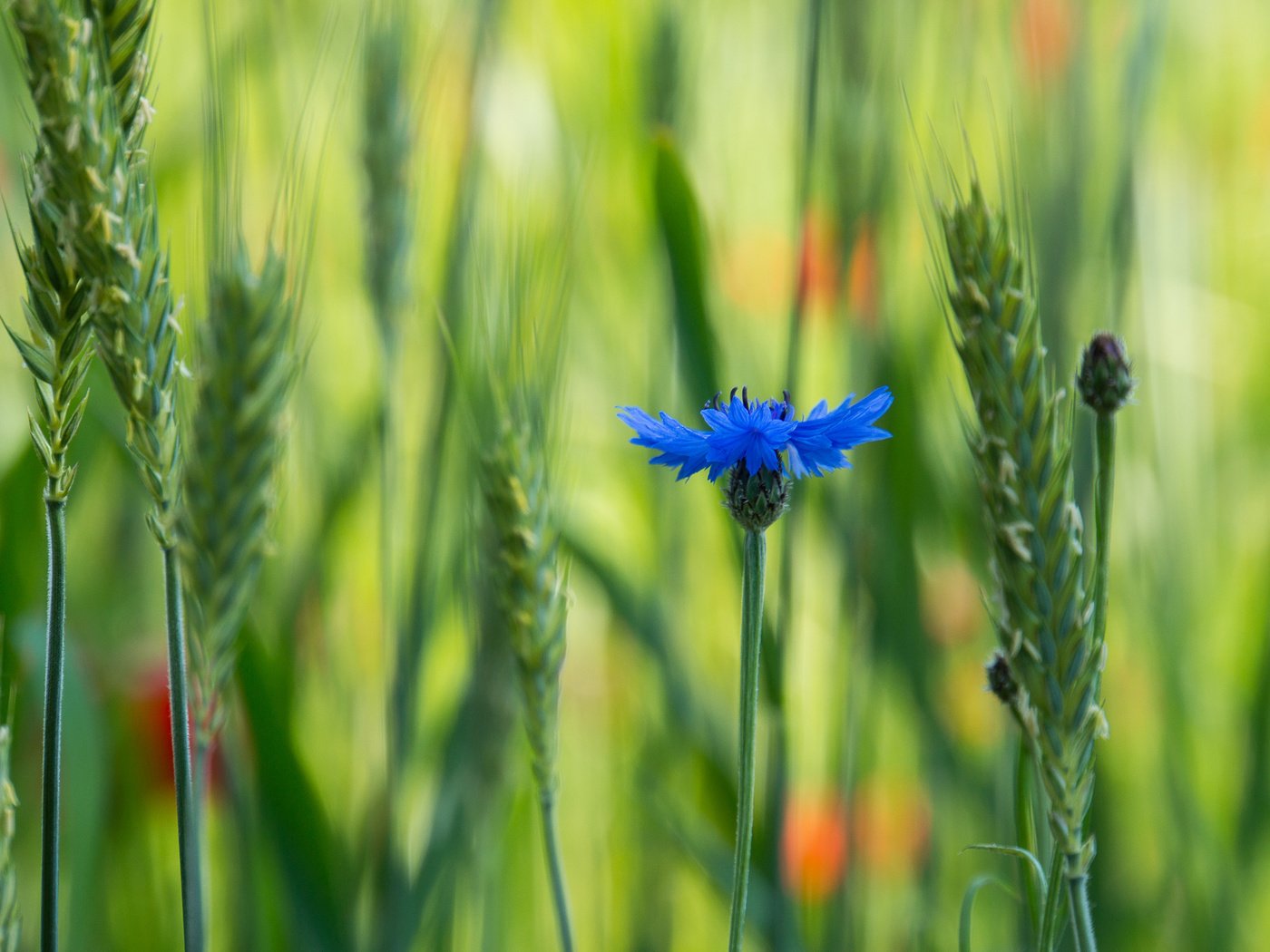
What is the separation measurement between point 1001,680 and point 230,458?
0.30m

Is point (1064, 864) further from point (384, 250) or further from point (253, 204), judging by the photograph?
point (253, 204)

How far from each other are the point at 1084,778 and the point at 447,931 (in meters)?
0.48

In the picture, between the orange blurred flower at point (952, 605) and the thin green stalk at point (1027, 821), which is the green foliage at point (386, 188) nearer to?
the thin green stalk at point (1027, 821)

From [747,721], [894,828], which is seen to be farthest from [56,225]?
[894,828]

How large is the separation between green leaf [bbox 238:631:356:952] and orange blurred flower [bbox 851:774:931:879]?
487mm

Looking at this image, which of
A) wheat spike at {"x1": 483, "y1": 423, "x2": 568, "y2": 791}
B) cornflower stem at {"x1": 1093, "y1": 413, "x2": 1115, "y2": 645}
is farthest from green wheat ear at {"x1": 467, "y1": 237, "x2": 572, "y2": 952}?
cornflower stem at {"x1": 1093, "y1": 413, "x2": 1115, "y2": 645}

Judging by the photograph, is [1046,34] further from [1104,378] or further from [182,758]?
[182,758]

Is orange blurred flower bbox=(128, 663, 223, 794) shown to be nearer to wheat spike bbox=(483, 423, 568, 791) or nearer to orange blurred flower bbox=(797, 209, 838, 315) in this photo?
wheat spike bbox=(483, 423, 568, 791)

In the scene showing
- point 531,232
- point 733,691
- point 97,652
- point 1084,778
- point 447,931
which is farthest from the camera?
point 733,691

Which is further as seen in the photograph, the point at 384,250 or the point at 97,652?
the point at 97,652

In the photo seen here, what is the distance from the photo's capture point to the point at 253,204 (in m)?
1.36

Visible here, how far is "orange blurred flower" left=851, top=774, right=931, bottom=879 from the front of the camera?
997mm

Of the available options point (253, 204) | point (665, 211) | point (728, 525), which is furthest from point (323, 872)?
point (253, 204)

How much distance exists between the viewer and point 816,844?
958 mm
